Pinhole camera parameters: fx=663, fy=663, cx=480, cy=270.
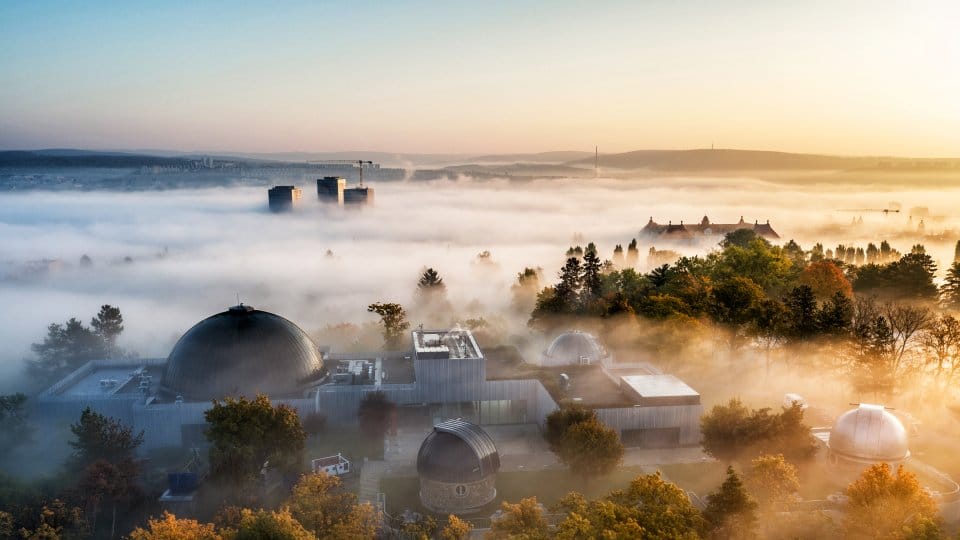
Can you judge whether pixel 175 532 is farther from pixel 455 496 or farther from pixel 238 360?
pixel 238 360

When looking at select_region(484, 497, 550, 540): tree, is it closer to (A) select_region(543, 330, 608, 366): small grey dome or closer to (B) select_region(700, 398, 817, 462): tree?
(B) select_region(700, 398, 817, 462): tree

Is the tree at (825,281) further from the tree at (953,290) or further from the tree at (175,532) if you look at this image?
the tree at (175,532)

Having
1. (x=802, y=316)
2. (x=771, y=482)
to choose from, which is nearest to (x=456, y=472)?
(x=771, y=482)

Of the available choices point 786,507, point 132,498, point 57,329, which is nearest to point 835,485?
point 786,507

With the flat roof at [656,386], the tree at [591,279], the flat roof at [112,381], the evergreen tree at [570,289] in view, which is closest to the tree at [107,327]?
the flat roof at [112,381]

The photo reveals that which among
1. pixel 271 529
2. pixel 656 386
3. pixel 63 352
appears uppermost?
pixel 271 529
